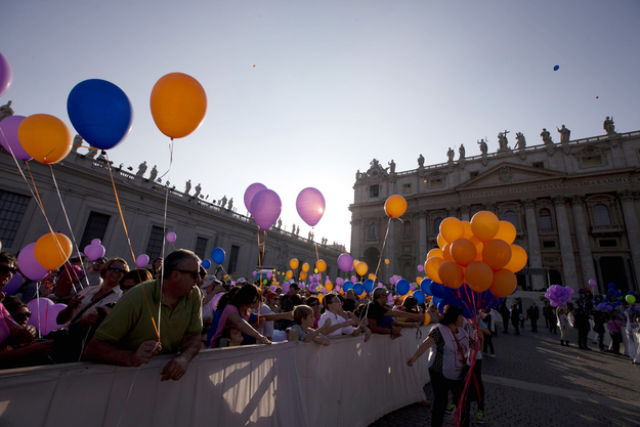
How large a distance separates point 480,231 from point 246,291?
10.7ft

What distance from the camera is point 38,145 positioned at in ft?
12.4

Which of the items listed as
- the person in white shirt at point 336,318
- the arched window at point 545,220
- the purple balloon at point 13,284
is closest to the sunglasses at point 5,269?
the purple balloon at point 13,284

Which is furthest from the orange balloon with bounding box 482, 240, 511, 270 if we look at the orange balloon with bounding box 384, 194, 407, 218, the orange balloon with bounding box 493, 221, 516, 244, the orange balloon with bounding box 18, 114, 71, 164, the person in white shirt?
the orange balloon with bounding box 18, 114, 71, 164

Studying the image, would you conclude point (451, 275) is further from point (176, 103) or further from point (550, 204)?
point (550, 204)

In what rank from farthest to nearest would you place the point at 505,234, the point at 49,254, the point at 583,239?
the point at 583,239, the point at 49,254, the point at 505,234

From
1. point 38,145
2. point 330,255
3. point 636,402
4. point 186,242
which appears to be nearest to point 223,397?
point 38,145

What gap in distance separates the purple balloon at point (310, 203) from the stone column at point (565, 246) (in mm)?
27929

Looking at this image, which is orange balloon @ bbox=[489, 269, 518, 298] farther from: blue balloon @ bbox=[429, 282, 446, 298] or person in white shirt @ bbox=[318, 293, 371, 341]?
person in white shirt @ bbox=[318, 293, 371, 341]

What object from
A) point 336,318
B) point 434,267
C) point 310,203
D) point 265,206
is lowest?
point 336,318

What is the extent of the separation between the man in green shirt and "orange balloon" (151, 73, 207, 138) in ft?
5.47

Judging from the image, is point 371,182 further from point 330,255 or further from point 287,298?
point 287,298

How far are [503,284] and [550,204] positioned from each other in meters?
30.2

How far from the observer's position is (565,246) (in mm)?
24812

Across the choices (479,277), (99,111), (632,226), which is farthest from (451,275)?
(632,226)
